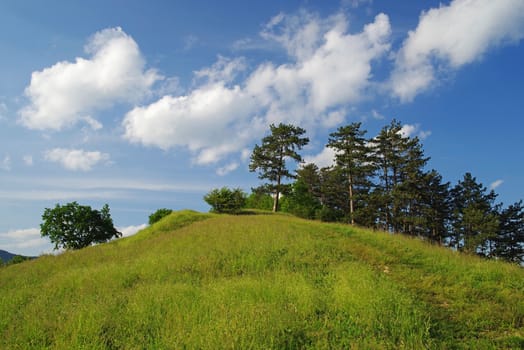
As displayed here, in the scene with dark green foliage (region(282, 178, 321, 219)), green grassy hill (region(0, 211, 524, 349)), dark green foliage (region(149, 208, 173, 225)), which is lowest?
green grassy hill (region(0, 211, 524, 349))

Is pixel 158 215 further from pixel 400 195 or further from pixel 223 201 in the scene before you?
pixel 400 195

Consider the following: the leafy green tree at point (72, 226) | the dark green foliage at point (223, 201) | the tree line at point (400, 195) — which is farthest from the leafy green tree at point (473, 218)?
Answer: the leafy green tree at point (72, 226)

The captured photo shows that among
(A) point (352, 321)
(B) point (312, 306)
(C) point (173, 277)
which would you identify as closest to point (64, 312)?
(C) point (173, 277)

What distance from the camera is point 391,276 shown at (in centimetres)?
1088

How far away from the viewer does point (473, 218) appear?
39156mm

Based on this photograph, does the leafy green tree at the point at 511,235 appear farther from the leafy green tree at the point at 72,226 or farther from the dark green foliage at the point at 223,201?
the leafy green tree at the point at 72,226

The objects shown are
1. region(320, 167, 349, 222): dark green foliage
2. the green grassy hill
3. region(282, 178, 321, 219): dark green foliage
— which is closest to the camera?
the green grassy hill

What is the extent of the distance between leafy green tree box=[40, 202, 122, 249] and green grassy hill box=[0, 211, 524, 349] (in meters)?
28.8

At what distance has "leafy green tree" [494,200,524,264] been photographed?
143 feet

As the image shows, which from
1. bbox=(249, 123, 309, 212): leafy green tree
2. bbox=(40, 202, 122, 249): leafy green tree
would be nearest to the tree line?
bbox=(249, 123, 309, 212): leafy green tree

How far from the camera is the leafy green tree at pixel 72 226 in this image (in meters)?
39.2

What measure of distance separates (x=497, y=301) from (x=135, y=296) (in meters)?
10.7

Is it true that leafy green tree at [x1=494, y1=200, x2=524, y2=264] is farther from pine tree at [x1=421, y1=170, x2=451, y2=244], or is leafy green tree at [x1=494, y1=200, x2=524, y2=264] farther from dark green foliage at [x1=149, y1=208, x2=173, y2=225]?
dark green foliage at [x1=149, y1=208, x2=173, y2=225]

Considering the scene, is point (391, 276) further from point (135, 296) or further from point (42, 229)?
point (42, 229)
